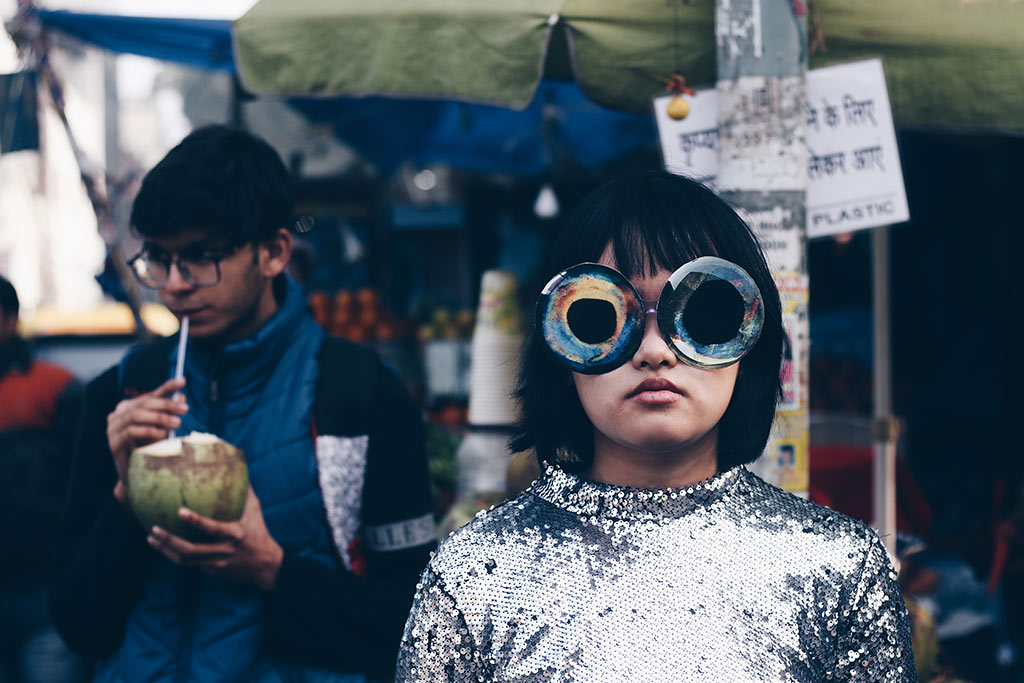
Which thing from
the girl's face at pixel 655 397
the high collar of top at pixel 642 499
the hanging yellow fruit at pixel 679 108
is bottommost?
the high collar of top at pixel 642 499

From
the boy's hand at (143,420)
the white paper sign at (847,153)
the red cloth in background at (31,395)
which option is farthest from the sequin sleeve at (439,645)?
the red cloth in background at (31,395)

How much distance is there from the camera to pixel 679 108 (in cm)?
248

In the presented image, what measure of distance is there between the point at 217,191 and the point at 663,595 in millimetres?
1289

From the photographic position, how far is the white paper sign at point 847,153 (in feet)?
7.98

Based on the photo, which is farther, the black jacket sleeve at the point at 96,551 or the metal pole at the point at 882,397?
the metal pole at the point at 882,397

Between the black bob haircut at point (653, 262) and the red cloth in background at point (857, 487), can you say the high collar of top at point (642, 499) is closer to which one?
the black bob haircut at point (653, 262)

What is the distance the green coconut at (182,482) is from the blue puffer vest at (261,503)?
12 cm

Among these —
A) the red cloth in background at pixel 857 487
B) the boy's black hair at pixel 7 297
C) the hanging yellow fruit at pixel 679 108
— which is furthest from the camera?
the red cloth in background at pixel 857 487

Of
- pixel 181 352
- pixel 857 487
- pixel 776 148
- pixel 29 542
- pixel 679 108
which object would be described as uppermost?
Result: pixel 679 108

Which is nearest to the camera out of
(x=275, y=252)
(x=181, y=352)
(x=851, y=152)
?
(x=181, y=352)

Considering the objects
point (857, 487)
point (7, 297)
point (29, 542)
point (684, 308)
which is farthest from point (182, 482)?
point (857, 487)

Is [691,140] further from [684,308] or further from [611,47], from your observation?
[684,308]

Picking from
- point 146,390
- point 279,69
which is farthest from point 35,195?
point 146,390

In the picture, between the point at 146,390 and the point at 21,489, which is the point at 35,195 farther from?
the point at 146,390
